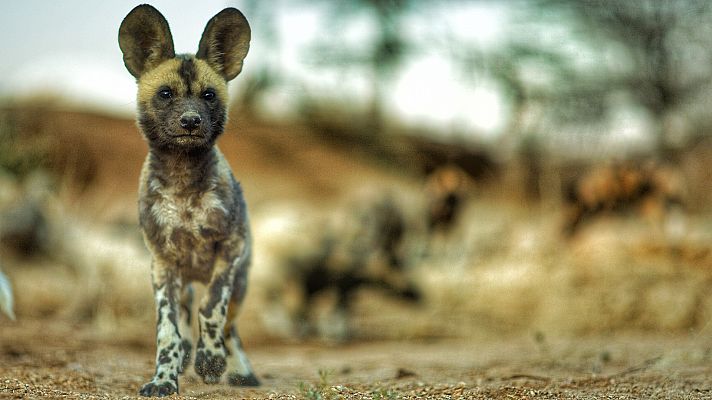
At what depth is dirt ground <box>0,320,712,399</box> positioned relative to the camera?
14.7ft

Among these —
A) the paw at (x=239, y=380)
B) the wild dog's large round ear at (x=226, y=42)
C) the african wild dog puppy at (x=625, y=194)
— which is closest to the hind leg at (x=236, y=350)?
the paw at (x=239, y=380)

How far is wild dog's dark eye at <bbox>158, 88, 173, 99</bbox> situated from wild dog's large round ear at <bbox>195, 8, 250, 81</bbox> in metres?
0.28

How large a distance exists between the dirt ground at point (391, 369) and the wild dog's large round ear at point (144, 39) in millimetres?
1662

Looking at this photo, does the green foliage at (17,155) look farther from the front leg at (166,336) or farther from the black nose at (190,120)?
the black nose at (190,120)

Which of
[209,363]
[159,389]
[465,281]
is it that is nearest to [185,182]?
[209,363]

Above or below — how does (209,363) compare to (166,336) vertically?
below

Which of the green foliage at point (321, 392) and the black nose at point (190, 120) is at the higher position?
the black nose at point (190, 120)

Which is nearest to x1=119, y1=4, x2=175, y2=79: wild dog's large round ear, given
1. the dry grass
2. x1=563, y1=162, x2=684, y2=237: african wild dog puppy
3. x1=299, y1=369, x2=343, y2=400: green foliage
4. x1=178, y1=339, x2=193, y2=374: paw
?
x1=178, y1=339, x2=193, y2=374: paw

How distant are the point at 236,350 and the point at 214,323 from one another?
0.71 meters

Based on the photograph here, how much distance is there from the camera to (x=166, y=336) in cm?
421

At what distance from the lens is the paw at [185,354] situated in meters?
4.27

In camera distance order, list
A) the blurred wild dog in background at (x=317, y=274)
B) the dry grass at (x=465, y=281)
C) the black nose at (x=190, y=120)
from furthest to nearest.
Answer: the blurred wild dog in background at (x=317, y=274) → the dry grass at (x=465, y=281) → the black nose at (x=190, y=120)

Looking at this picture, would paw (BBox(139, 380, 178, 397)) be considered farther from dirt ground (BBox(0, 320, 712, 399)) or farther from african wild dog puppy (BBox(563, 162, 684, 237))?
african wild dog puppy (BBox(563, 162, 684, 237))

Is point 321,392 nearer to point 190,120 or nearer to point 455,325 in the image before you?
point 190,120
